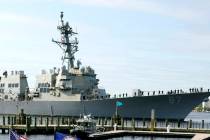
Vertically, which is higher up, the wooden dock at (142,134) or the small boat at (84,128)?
the small boat at (84,128)

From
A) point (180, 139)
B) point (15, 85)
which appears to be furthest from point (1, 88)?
point (180, 139)

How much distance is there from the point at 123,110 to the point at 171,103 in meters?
6.39

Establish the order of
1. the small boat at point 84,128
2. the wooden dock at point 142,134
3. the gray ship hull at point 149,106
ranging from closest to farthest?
the small boat at point 84,128
the wooden dock at point 142,134
the gray ship hull at point 149,106

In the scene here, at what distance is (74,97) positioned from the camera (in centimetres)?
7375

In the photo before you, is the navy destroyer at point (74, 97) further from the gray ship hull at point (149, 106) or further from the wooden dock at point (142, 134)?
the wooden dock at point (142, 134)

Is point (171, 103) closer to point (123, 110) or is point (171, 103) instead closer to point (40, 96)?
point (123, 110)

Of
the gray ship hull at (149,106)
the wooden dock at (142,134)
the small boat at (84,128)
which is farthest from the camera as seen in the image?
the gray ship hull at (149,106)

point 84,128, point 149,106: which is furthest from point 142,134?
point 149,106

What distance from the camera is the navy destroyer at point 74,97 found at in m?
69.0

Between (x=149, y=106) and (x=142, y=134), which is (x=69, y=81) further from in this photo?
(x=142, y=134)

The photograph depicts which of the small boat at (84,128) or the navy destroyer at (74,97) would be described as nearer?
the small boat at (84,128)

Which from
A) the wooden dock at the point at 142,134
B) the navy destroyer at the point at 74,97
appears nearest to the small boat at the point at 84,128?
the wooden dock at the point at 142,134

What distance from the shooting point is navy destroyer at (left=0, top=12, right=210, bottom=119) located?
69.0m

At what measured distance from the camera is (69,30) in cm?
7925
